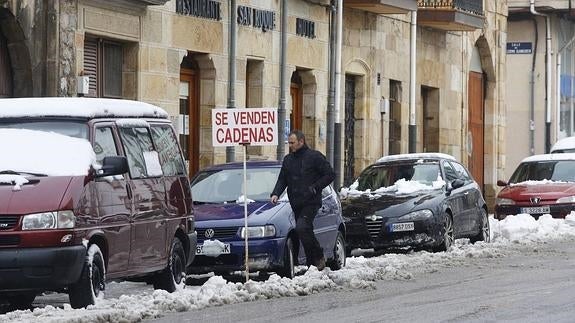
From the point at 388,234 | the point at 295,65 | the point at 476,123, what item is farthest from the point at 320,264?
the point at 476,123

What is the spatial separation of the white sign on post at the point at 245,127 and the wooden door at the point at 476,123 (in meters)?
27.3

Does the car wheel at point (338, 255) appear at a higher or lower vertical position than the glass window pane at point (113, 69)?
lower

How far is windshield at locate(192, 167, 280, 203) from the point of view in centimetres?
2105

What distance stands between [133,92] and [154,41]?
1.10 m

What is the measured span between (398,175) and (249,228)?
8.06 metres

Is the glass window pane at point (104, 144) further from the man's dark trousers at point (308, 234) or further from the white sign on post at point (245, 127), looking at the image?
the white sign on post at point (245, 127)

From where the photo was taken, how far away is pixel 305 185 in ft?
65.7

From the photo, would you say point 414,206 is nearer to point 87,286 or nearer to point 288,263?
point 288,263

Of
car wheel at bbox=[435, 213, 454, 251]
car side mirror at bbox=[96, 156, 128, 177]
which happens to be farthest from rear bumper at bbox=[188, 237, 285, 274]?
car wheel at bbox=[435, 213, 454, 251]

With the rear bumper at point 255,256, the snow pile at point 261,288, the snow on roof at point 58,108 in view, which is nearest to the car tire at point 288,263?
the rear bumper at point 255,256

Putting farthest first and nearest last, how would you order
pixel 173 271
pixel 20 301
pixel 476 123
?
pixel 476 123
pixel 173 271
pixel 20 301

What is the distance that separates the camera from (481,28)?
44750 mm

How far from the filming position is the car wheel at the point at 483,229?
28094mm

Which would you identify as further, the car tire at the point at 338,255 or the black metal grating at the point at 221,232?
the car tire at the point at 338,255
